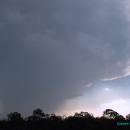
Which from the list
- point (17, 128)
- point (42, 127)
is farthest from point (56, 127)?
point (17, 128)

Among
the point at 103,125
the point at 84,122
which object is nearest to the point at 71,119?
the point at 84,122

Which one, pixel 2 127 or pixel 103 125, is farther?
pixel 2 127

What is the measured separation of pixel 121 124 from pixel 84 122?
19.7 m

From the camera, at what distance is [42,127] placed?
187 metres

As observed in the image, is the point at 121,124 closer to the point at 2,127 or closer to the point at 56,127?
the point at 56,127

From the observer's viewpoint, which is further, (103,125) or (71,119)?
(71,119)

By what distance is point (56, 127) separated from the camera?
186m

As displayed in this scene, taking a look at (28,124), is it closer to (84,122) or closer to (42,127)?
(42,127)

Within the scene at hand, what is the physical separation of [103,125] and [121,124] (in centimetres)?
986

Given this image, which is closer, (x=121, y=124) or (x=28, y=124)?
(x=121, y=124)

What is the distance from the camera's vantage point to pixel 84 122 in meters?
189

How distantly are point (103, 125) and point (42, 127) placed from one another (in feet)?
105

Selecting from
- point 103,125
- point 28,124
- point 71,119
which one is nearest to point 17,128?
point 28,124

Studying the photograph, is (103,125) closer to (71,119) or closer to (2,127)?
(71,119)
